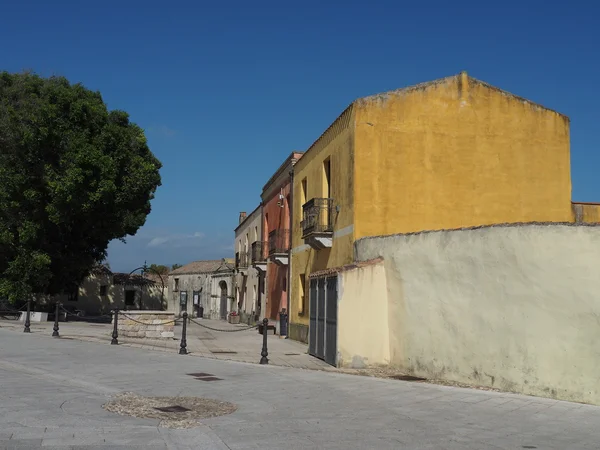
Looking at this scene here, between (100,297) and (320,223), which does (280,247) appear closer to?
(320,223)

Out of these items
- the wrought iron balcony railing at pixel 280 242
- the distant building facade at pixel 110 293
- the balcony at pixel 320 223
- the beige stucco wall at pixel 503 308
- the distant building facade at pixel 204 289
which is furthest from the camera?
the distant building facade at pixel 204 289

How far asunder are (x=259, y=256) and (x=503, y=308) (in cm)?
1930

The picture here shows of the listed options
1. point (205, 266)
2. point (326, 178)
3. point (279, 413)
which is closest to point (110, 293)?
point (205, 266)

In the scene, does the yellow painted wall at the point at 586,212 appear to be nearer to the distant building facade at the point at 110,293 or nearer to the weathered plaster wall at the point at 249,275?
the weathered plaster wall at the point at 249,275

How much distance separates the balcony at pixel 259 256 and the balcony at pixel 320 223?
10.2 meters

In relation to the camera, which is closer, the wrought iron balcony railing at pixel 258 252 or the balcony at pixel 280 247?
the balcony at pixel 280 247

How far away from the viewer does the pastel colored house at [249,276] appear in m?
30.7

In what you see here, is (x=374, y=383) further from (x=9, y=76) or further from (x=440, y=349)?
(x=9, y=76)

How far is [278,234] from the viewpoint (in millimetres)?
24094

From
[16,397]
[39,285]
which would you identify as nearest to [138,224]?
[39,285]

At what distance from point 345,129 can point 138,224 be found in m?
15.0

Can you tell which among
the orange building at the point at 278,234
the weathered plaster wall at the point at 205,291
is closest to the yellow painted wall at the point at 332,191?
the orange building at the point at 278,234

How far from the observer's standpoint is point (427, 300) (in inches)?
487

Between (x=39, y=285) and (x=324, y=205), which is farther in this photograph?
(x=39, y=285)
